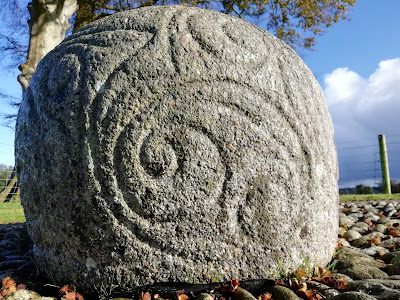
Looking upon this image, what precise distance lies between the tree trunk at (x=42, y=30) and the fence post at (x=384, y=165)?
34.7ft

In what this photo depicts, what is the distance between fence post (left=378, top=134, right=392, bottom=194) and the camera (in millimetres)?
12945

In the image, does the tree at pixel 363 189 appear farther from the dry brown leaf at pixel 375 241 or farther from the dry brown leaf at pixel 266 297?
the dry brown leaf at pixel 266 297

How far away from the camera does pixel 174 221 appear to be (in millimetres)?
2629

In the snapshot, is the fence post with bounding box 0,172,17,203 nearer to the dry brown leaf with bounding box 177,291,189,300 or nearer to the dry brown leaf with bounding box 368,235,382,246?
the dry brown leaf with bounding box 368,235,382,246

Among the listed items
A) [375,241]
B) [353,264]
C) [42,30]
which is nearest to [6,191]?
[42,30]

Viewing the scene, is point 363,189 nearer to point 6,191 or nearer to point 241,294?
point 241,294

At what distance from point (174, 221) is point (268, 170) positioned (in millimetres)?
744

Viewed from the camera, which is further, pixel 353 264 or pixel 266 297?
pixel 353 264

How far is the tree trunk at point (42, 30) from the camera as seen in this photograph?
384 inches

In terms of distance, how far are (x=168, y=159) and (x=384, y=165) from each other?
12314 millimetres

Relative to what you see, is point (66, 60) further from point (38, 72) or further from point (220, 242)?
point (220, 242)

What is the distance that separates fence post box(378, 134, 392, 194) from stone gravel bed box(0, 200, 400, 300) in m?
7.99

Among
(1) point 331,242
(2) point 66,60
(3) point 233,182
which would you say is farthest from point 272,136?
(2) point 66,60

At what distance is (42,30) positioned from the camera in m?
9.98
